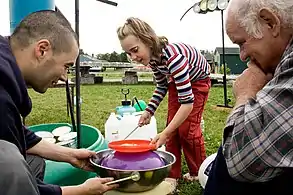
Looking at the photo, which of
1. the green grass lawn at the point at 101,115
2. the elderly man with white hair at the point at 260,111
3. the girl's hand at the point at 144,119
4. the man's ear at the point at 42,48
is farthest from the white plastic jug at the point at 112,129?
the elderly man with white hair at the point at 260,111

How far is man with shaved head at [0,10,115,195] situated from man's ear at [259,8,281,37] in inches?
25.8

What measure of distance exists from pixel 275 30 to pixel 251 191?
37cm

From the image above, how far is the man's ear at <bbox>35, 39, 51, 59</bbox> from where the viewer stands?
137 centimetres

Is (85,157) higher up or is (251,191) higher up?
(251,191)

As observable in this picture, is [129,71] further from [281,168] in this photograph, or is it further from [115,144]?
[281,168]

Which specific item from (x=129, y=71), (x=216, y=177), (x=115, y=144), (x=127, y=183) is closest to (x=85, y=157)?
(x=115, y=144)

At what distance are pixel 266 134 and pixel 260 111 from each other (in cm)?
5

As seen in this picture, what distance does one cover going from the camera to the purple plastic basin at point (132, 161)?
Result: 1609mm

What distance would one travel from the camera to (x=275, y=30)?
0.92 metres

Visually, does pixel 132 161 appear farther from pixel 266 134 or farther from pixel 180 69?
pixel 266 134

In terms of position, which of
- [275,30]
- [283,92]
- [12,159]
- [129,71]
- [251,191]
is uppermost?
[275,30]

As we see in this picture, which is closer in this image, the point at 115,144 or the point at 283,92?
the point at 283,92

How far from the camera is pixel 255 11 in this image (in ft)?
3.03

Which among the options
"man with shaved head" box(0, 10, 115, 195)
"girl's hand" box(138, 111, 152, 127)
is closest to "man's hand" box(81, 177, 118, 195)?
"man with shaved head" box(0, 10, 115, 195)
